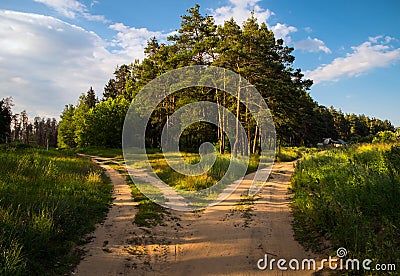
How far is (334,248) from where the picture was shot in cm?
571

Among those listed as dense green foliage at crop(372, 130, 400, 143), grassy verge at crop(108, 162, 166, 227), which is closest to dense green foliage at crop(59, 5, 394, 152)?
dense green foliage at crop(372, 130, 400, 143)

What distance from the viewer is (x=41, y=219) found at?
5801 millimetres

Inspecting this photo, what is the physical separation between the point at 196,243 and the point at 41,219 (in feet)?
11.4

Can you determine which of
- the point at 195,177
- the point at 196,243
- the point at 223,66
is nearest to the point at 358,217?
the point at 196,243

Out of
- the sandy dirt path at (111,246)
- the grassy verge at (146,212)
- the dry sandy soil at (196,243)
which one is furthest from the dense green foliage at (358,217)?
the sandy dirt path at (111,246)

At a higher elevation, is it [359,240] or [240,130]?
[240,130]

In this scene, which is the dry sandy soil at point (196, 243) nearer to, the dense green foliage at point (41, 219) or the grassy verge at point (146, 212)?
the grassy verge at point (146, 212)

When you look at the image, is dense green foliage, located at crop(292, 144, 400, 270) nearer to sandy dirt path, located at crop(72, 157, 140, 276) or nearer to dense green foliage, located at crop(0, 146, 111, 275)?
sandy dirt path, located at crop(72, 157, 140, 276)

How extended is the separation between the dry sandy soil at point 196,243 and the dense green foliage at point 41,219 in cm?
42

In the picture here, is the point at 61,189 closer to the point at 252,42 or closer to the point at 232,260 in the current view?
the point at 232,260

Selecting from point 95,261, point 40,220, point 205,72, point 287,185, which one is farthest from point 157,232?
point 205,72

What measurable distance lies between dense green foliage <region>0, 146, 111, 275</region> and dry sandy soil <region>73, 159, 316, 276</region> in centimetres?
42

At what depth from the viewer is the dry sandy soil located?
18.0 feet

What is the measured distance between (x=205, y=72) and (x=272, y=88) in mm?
6803
